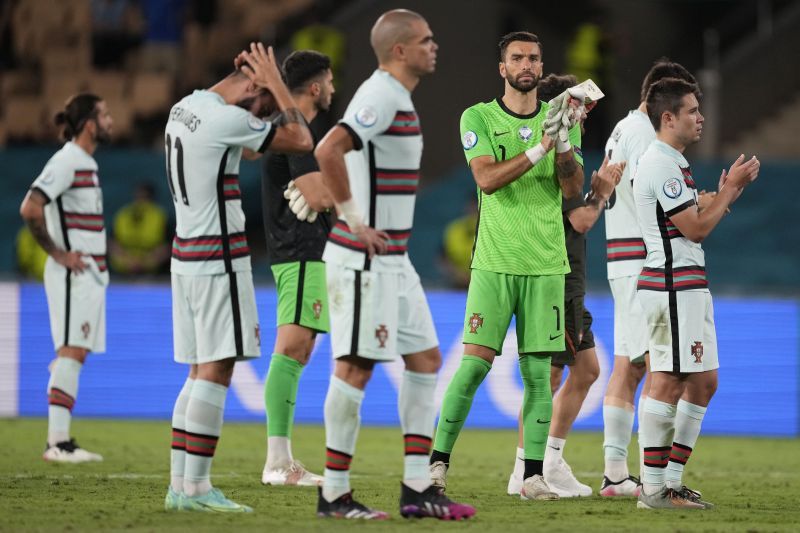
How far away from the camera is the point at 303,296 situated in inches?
337

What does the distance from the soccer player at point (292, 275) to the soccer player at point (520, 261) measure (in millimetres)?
1286

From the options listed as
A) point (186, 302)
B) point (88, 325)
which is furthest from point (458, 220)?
point (186, 302)

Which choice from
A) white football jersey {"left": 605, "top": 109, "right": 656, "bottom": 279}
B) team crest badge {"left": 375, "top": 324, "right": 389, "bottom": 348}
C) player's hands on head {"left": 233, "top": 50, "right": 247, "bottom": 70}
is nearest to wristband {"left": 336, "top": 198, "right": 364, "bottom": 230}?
team crest badge {"left": 375, "top": 324, "right": 389, "bottom": 348}

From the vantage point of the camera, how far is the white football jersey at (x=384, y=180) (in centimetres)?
648

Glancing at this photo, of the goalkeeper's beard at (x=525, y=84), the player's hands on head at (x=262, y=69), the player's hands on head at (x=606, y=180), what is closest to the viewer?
the player's hands on head at (x=262, y=69)

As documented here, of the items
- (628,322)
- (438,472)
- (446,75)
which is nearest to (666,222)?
(628,322)

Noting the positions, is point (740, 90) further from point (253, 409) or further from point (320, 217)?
point (320, 217)

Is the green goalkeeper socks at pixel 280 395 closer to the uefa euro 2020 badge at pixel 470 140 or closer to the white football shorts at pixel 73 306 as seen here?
the uefa euro 2020 badge at pixel 470 140

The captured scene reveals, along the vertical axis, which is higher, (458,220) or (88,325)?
(458,220)

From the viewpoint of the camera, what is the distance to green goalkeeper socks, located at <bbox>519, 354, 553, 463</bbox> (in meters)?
7.38

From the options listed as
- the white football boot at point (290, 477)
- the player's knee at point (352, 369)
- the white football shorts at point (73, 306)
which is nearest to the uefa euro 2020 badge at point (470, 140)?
the player's knee at point (352, 369)

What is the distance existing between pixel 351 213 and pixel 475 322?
4.62ft

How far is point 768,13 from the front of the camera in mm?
19281

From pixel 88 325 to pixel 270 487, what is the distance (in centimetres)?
269
